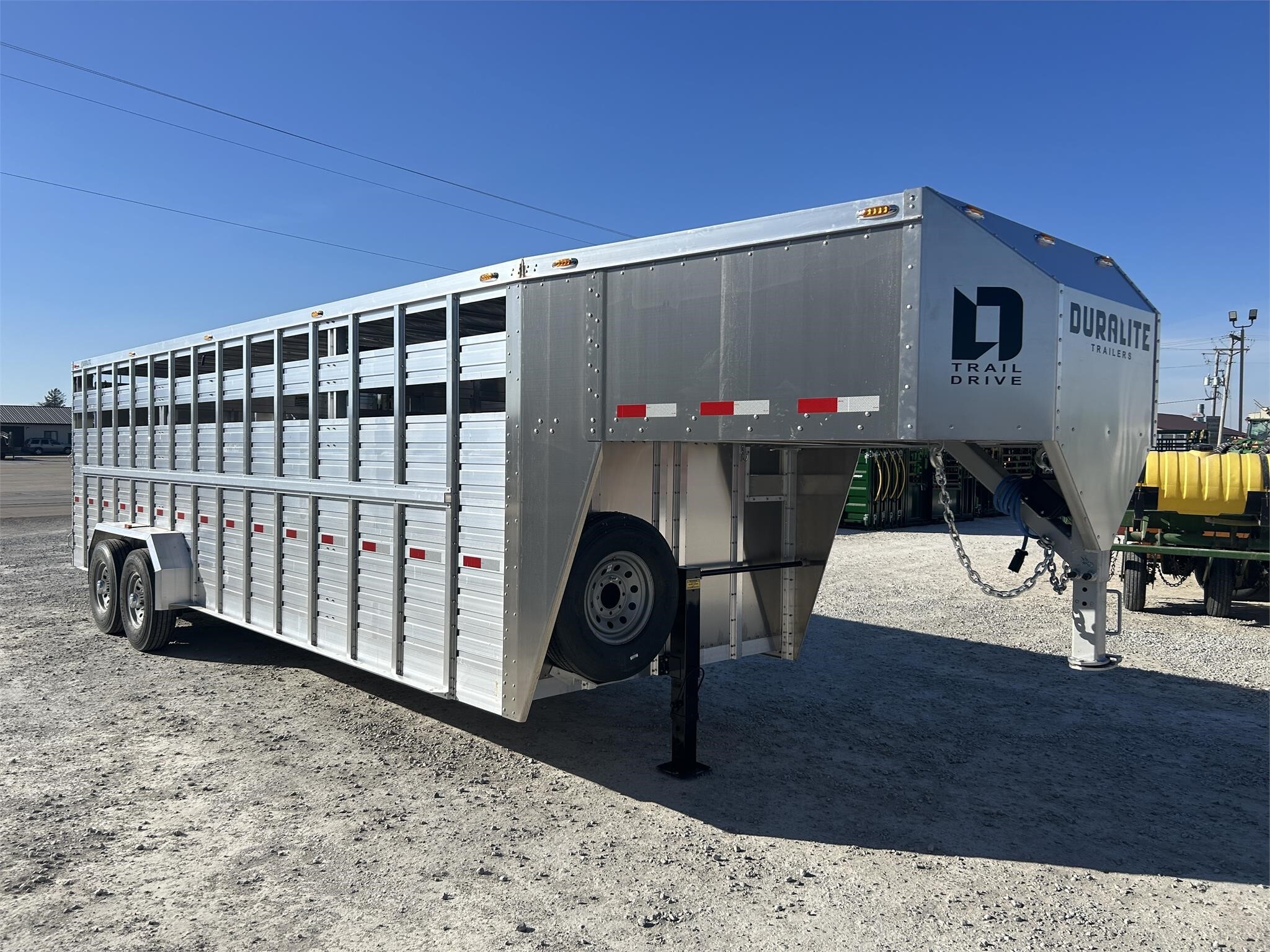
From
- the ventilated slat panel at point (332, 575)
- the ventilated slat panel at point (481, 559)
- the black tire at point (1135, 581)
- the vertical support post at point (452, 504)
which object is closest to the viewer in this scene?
the ventilated slat panel at point (481, 559)

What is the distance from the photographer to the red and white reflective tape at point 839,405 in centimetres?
364

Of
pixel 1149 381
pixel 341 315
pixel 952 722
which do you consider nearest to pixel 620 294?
pixel 341 315

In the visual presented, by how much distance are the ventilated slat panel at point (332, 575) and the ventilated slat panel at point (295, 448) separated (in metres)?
0.34

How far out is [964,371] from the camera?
144 inches

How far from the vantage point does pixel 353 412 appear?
5750 mm

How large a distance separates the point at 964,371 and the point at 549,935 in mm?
2738

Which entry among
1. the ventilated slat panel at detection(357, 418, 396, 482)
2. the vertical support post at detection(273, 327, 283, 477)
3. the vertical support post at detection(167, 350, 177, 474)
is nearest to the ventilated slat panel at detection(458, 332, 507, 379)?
the ventilated slat panel at detection(357, 418, 396, 482)

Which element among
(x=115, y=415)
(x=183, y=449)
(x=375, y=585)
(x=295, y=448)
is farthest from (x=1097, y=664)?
(x=115, y=415)

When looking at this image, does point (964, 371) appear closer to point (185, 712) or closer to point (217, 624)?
point (185, 712)

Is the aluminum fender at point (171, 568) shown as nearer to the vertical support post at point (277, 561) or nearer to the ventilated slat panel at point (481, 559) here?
the vertical support post at point (277, 561)

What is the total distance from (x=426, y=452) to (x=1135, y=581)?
890 cm

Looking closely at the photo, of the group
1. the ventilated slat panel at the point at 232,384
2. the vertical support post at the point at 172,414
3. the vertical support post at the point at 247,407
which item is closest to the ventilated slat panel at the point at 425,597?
the vertical support post at the point at 247,407

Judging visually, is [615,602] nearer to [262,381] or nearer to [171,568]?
[262,381]

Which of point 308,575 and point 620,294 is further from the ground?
point 620,294
